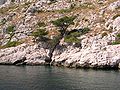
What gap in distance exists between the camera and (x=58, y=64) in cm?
13075

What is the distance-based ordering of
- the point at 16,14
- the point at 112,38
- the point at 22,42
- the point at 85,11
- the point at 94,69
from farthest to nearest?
1. the point at 16,14
2. the point at 85,11
3. the point at 22,42
4. the point at 112,38
5. the point at 94,69

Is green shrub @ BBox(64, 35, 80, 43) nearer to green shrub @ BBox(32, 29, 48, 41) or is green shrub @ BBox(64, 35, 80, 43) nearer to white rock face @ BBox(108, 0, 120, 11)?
green shrub @ BBox(32, 29, 48, 41)

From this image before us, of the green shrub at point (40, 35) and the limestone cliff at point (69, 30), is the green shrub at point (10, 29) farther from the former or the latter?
the green shrub at point (40, 35)

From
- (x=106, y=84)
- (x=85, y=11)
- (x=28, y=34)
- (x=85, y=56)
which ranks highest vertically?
(x=85, y=11)

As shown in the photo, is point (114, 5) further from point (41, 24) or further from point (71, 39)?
point (41, 24)

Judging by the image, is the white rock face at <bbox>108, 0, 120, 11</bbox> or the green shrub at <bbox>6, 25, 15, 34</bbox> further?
the green shrub at <bbox>6, 25, 15, 34</bbox>

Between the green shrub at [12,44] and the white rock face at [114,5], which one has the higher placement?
the white rock face at [114,5]

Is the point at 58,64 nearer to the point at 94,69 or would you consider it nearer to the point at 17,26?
the point at 94,69

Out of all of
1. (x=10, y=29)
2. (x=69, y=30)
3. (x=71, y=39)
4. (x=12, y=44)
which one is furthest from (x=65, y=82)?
(x=10, y=29)

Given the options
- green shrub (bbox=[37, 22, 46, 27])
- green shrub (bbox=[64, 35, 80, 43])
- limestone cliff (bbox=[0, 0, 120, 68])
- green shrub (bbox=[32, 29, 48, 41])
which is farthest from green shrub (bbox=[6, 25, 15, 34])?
green shrub (bbox=[64, 35, 80, 43])

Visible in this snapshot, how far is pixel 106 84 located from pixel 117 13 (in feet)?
236

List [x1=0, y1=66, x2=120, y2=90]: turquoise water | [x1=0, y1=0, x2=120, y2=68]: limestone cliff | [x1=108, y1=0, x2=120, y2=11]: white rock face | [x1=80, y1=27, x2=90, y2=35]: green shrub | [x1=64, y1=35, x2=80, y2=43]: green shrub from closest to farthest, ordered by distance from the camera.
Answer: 1. [x1=0, y1=66, x2=120, y2=90]: turquoise water
2. [x1=0, y1=0, x2=120, y2=68]: limestone cliff
3. [x1=64, y1=35, x2=80, y2=43]: green shrub
4. [x1=80, y1=27, x2=90, y2=35]: green shrub
5. [x1=108, y1=0, x2=120, y2=11]: white rock face

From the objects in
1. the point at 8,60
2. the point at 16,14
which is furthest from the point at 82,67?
the point at 16,14

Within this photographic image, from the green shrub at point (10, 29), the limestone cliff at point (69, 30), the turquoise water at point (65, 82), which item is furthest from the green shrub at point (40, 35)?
the turquoise water at point (65, 82)
